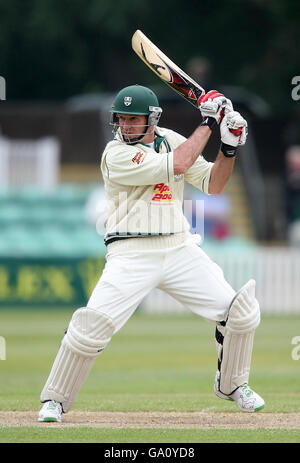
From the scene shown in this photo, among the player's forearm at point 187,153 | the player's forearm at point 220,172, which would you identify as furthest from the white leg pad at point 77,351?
the player's forearm at point 220,172

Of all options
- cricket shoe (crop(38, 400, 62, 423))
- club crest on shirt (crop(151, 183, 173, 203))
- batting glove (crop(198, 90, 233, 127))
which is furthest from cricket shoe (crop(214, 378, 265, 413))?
batting glove (crop(198, 90, 233, 127))

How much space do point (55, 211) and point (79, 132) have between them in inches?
140

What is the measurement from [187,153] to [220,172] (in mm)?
449

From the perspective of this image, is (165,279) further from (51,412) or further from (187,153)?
(51,412)

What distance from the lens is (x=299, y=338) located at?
13.3m

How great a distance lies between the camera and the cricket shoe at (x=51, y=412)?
6793 millimetres

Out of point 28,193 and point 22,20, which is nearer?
point 28,193

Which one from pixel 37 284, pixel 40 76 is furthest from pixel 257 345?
pixel 40 76

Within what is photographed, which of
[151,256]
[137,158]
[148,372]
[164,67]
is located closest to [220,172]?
[137,158]

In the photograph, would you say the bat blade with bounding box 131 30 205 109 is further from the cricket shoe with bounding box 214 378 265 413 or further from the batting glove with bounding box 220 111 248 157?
the cricket shoe with bounding box 214 378 265 413

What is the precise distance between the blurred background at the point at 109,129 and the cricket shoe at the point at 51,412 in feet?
9.59

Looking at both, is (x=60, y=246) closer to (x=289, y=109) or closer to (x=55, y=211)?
(x=55, y=211)

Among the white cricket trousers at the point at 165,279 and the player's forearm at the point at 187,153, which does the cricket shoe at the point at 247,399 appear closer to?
the white cricket trousers at the point at 165,279

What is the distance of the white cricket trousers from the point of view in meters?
6.83
